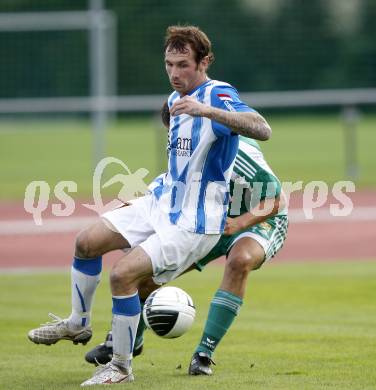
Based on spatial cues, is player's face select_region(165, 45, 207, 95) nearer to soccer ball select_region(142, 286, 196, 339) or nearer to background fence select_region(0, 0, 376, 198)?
soccer ball select_region(142, 286, 196, 339)

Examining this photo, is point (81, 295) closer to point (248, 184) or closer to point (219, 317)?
point (219, 317)

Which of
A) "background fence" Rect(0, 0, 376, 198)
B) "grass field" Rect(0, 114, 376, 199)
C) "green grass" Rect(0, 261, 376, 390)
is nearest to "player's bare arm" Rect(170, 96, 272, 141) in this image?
"green grass" Rect(0, 261, 376, 390)

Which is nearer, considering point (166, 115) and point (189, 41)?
point (189, 41)

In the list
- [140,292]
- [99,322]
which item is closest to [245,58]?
[99,322]

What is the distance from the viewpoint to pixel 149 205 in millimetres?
7555

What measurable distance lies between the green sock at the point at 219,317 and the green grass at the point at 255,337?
22cm

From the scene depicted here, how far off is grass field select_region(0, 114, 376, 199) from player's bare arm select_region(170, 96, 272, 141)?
14803 millimetres

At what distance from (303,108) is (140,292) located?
63.8 feet

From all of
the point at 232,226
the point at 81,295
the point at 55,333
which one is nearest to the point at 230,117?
the point at 232,226

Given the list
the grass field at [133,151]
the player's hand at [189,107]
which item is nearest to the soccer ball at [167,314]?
the player's hand at [189,107]

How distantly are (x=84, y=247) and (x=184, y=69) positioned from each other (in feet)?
4.47

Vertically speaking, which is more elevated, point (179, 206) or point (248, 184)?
point (248, 184)

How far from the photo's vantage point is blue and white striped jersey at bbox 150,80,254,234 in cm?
727

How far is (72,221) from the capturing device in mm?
18703
